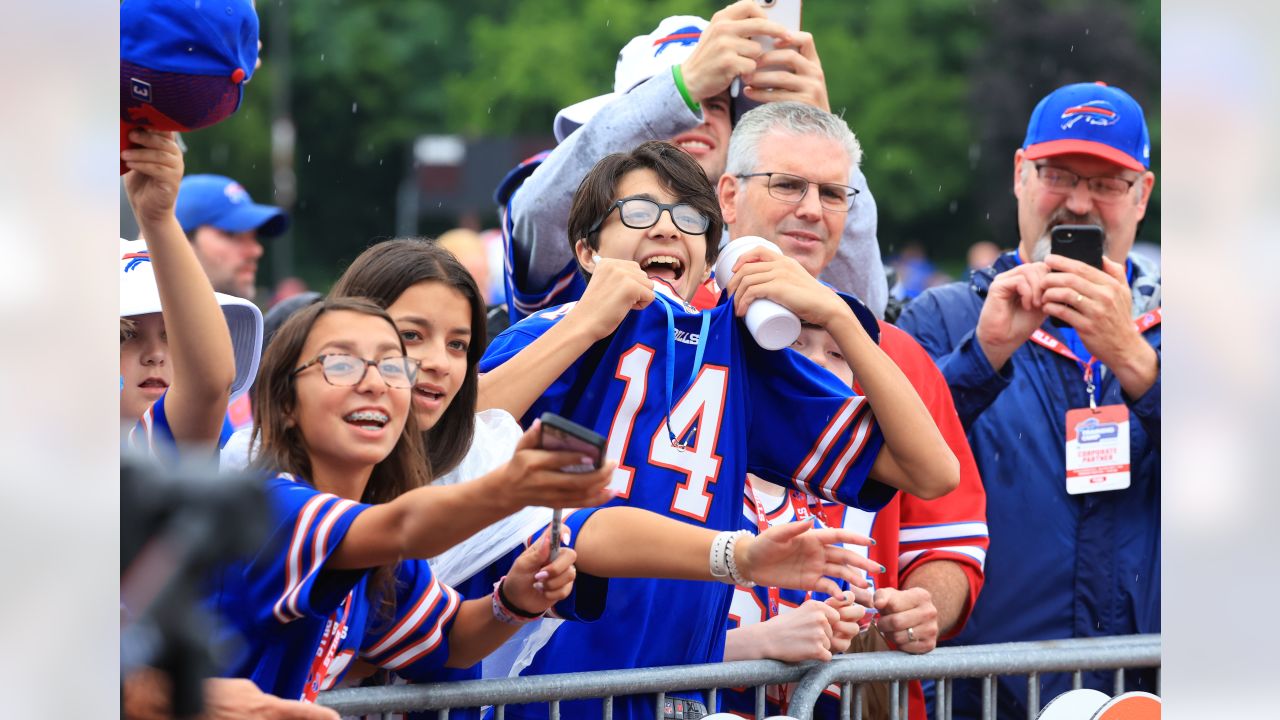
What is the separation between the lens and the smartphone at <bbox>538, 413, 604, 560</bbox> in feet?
6.95

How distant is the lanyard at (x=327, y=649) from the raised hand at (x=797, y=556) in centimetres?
65

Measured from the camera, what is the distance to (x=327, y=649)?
105 inches

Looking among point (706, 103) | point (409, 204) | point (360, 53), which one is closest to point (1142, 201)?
point (706, 103)

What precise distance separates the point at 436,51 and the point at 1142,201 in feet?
89.3

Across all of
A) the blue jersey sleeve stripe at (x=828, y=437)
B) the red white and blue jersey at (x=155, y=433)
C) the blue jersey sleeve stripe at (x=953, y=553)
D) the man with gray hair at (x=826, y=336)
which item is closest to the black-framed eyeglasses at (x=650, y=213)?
the blue jersey sleeve stripe at (x=828, y=437)

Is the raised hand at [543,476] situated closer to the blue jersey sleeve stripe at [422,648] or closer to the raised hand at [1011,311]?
the blue jersey sleeve stripe at [422,648]

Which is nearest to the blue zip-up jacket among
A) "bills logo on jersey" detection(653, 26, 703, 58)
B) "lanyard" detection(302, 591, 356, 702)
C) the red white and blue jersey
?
"bills logo on jersey" detection(653, 26, 703, 58)

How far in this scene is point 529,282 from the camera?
3932 mm

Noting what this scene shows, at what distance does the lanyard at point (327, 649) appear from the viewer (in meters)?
2.66

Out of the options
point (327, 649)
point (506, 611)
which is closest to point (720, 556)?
point (506, 611)

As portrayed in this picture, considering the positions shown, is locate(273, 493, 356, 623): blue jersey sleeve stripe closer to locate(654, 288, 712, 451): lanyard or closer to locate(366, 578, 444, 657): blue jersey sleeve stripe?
locate(366, 578, 444, 657): blue jersey sleeve stripe
